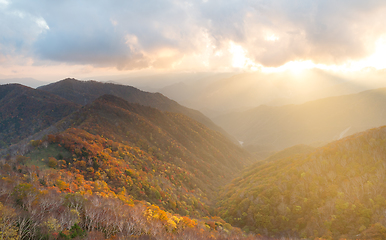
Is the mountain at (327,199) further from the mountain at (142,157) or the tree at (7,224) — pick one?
the tree at (7,224)

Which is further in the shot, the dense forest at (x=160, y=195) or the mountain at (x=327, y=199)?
the mountain at (x=327, y=199)

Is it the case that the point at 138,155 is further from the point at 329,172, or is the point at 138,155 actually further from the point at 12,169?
the point at 329,172

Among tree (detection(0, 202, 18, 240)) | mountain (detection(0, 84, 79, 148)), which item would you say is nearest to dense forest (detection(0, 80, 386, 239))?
tree (detection(0, 202, 18, 240))

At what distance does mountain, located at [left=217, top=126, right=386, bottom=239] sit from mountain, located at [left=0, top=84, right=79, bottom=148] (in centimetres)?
9998

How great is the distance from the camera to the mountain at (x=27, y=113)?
280 ft

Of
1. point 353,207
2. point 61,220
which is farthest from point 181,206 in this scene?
point 353,207

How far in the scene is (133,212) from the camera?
18406 mm

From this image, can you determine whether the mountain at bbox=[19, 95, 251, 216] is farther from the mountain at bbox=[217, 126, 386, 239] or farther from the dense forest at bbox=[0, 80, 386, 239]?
the mountain at bbox=[217, 126, 386, 239]

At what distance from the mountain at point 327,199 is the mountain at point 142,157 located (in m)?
11.8

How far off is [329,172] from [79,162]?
43.2 meters

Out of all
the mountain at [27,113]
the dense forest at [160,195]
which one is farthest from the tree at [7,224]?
the mountain at [27,113]

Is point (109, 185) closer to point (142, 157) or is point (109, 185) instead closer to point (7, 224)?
point (7, 224)

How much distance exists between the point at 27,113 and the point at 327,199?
442ft

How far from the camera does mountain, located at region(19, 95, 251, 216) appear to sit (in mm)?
29938
